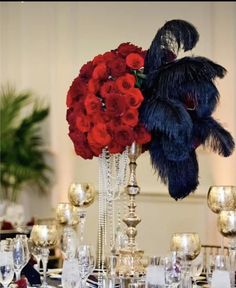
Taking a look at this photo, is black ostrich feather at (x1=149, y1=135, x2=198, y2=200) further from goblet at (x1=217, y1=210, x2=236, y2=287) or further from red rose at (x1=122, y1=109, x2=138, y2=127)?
goblet at (x1=217, y1=210, x2=236, y2=287)

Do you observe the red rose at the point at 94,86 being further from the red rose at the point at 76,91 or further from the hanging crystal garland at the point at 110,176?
the hanging crystal garland at the point at 110,176

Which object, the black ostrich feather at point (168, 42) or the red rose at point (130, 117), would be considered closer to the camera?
the red rose at point (130, 117)

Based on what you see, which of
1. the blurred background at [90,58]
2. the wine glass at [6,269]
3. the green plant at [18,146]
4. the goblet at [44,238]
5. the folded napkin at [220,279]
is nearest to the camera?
the folded napkin at [220,279]

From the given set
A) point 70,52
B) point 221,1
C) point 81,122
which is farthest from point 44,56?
point 81,122

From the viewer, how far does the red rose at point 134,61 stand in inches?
86.7

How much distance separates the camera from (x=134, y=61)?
2.21m

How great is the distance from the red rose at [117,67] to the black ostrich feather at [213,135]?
31cm

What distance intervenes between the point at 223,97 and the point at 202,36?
0.51m

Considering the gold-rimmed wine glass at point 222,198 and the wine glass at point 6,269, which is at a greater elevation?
the gold-rimmed wine glass at point 222,198

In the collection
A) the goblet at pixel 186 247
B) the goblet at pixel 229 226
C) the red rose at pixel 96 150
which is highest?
the red rose at pixel 96 150

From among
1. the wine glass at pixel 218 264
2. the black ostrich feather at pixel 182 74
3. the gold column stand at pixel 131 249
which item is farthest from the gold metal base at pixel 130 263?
the black ostrich feather at pixel 182 74

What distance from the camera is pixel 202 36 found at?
4836 mm

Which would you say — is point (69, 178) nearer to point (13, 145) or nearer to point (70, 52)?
point (13, 145)

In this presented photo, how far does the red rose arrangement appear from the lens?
2.13m
